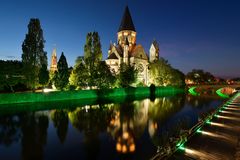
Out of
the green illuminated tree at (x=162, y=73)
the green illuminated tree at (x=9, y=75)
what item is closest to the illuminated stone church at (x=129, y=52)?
the green illuminated tree at (x=162, y=73)

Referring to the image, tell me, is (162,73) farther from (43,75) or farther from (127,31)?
(43,75)

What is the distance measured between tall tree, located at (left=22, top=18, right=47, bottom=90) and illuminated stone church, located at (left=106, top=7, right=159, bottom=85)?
3163 cm

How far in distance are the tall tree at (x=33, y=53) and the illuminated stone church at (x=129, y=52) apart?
104 ft

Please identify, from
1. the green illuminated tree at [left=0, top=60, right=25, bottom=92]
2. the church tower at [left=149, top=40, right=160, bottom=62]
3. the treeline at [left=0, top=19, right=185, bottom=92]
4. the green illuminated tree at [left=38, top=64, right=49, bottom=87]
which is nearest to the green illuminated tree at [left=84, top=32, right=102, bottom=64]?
the treeline at [left=0, top=19, right=185, bottom=92]

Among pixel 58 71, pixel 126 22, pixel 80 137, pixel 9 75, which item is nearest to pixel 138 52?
pixel 126 22

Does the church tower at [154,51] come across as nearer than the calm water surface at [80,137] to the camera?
No

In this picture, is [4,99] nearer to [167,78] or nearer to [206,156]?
[206,156]

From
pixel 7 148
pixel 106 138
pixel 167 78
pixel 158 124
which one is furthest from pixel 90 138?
pixel 167 78

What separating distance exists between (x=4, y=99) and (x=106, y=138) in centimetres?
2098

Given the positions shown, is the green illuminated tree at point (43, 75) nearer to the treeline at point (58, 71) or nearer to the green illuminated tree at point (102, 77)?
the treeline at point (58, 71)

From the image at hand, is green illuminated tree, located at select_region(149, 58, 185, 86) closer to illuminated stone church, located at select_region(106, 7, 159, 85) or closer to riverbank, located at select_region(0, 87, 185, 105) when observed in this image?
riverbank, located at select_region(0, 87, 185, 105)

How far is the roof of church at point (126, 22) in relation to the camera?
236 ft

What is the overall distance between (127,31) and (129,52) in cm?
955

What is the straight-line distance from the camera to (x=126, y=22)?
238 feet
